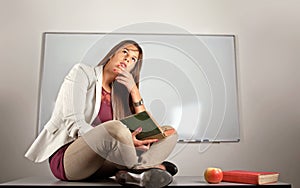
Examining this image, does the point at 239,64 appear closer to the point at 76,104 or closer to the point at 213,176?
the point at 213,176

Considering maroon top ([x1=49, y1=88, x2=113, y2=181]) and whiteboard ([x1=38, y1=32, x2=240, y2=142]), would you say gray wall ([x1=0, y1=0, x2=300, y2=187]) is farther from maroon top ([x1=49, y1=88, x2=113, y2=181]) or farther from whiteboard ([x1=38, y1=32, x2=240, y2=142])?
maroon top ([x1=49, y1=88, x2=113, y2=181])

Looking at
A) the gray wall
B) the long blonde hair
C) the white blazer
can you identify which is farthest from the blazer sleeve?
the gray wall

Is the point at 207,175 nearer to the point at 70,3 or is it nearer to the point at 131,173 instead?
the point at 131,173

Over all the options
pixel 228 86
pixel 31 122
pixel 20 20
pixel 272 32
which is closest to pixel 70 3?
pixel 20 20

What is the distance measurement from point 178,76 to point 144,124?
0.81ft

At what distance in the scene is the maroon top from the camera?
1364 millimetres

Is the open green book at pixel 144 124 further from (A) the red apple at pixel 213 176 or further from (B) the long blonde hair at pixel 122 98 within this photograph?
(A) the red apple at pixel 213 176

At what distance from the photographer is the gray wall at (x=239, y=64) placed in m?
1.75

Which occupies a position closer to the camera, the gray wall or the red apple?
the red apple

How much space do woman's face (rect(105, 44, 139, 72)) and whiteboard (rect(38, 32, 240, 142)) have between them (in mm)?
41

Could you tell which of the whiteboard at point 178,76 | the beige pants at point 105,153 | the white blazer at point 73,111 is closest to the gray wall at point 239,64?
the whiteboard at point 178,76

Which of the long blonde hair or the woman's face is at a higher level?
the woman's face

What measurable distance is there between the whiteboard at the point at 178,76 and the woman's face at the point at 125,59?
0.04 m

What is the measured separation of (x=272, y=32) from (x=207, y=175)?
35.8 inches
